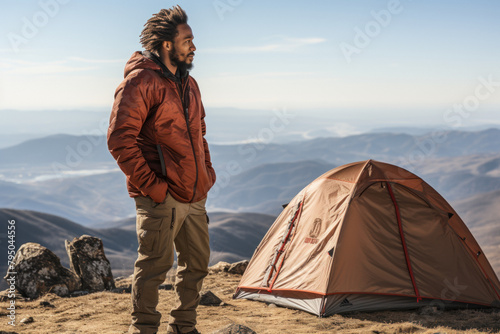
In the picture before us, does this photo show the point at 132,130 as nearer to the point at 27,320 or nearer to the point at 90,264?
the point at 27,320

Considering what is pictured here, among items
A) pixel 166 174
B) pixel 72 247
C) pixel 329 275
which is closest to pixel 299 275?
pixel 329 275

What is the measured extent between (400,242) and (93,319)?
457cm

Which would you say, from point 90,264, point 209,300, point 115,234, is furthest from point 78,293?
point 115,234

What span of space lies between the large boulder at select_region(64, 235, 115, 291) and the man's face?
6064mm

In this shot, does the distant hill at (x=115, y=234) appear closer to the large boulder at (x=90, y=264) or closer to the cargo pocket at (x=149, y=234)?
the large boulder at (x=90, y=264)

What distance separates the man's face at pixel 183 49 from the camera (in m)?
4.25

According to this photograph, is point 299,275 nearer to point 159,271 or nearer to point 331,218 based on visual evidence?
point 331,218

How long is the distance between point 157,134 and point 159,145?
0.32ft

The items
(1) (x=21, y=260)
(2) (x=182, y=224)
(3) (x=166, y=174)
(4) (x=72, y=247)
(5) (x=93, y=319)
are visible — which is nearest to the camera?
(3) (x=166, y=174)

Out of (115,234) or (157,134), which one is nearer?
(157,134)

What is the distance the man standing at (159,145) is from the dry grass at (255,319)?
1.91m

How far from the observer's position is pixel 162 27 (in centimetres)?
423

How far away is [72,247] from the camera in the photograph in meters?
9.41

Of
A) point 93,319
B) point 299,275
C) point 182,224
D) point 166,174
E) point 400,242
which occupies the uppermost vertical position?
point 166,174
